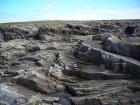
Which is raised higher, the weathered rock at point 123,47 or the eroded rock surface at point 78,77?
the weathered rock at point 123,47

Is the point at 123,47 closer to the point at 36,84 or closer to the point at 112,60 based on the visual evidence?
the point at 112,60

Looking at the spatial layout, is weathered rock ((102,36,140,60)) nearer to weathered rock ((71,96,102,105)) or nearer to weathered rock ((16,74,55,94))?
weathered rock ((71,96,102,105))

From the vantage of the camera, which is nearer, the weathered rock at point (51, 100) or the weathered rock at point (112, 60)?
the weathered rock at point (51, 100)

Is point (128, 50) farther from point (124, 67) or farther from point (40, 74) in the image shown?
point (40, 74)

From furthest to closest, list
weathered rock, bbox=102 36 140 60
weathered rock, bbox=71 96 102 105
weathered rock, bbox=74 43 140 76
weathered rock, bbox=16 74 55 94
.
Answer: weathered rock, bbox=102 36 140 60 < weathered rock, bbox=74 43 140 76 < weathered rock, bbox=16 74 55 94 < weathered rock, bbox=71 96 102 105

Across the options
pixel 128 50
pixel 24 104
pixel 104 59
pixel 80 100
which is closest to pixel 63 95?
pixel 80 100

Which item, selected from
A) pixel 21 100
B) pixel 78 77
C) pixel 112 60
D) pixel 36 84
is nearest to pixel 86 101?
pixel 21 100

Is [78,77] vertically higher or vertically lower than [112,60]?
lower

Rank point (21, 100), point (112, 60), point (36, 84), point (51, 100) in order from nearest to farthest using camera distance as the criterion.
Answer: point (21, 100) < point (51, 100) < point (36, 84) < point (112, 60)

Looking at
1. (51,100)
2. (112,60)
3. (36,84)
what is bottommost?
(51,100)

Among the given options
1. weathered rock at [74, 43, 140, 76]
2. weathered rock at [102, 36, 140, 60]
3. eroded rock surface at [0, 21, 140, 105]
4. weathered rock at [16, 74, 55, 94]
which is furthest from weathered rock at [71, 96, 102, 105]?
weathered rock at [102, 36, 140, 60]

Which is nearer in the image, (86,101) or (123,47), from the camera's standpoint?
(86,101)

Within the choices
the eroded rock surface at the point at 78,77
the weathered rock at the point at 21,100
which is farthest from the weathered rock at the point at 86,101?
the weathered rock at the point at 21,100

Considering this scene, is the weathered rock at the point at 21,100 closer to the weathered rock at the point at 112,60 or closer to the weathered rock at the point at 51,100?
the weathered rock at the point at 51,100
